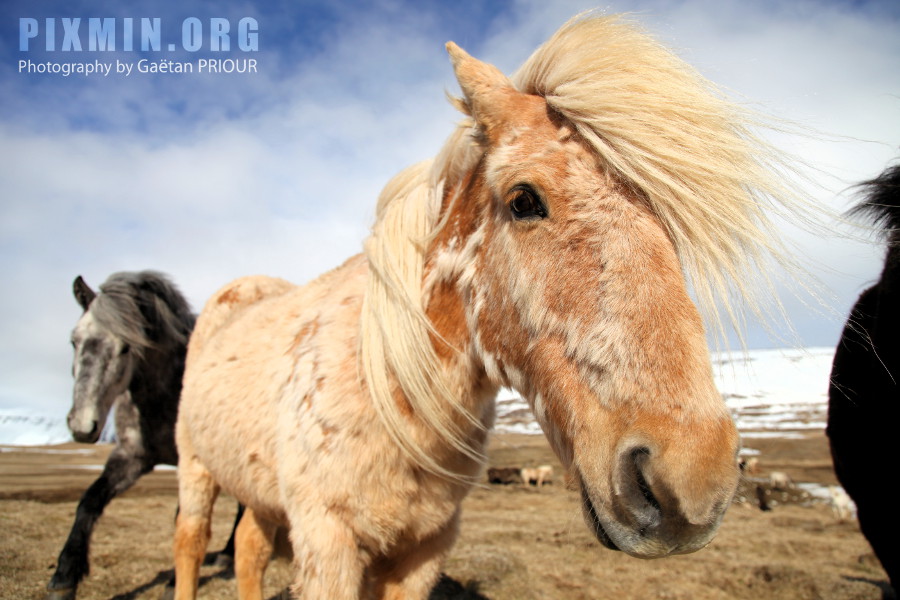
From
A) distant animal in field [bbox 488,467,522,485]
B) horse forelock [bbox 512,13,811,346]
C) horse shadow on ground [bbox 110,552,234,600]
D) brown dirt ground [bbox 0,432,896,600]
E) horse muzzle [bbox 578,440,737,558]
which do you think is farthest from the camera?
distant animal in field [bbox 488,467,522,485]

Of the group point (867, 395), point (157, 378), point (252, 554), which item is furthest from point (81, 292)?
point (867, 395)

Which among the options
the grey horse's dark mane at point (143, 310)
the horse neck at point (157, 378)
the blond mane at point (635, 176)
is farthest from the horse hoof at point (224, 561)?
the blond mane at point (635, 176)

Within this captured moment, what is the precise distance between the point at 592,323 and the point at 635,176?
0.45 metres

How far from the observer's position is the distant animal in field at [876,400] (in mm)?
2770

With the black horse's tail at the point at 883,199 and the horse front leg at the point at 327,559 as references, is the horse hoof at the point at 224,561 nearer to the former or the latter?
the horse front leg at the point at 327,559

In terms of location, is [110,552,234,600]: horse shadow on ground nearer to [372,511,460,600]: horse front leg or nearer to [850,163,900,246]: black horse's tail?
[372,511,460,600]: horse front leg

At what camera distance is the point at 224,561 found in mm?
6211

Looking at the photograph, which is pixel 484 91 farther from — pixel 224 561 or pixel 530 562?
pixel 224 561

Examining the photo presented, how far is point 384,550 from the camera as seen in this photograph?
2.13 metres

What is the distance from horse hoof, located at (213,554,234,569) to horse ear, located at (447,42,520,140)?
637 cm

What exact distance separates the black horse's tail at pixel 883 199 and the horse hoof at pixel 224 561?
7.04 metres

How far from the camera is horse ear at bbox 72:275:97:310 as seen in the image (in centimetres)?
580

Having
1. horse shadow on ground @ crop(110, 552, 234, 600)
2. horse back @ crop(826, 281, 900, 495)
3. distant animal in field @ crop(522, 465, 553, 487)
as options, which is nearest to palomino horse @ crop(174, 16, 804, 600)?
horse back @ crop(826, 281, 900, 495)

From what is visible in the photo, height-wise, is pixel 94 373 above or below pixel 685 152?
below
